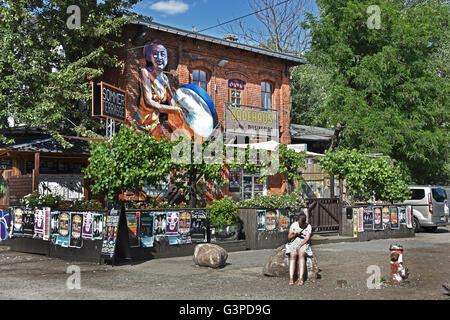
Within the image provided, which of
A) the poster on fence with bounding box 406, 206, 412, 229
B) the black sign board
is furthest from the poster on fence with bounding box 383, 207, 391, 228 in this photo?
the black sign board

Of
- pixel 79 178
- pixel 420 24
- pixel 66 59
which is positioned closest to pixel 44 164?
pixel 79 178

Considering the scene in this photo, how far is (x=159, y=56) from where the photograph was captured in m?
20.3

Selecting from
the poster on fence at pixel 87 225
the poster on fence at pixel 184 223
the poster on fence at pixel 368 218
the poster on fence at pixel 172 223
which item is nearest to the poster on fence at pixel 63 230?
the poster on fence at pixel 87 225

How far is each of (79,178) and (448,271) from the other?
498 inches

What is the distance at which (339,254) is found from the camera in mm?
13555

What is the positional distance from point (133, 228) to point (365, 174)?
32.0 feet

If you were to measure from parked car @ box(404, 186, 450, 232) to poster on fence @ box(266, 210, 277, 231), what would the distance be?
28.5ft

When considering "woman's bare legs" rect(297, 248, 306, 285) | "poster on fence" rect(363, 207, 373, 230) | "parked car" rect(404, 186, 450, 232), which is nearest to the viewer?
"woman's bare legs" rect(297, 248, 306, 285)

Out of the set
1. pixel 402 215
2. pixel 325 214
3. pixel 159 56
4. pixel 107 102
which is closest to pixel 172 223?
pixel 107 102

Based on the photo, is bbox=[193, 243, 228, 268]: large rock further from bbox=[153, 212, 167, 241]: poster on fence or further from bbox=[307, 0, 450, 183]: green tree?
bbox=[307, 0, 450, 183]: green tree

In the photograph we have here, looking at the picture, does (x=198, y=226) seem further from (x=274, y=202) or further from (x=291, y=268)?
(x=291, y=268)

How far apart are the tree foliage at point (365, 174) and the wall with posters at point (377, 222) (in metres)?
A: 0.67

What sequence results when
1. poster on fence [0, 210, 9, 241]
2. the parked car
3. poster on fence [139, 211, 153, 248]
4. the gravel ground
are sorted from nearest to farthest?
1. the gravel ground
2. poster on fence [139, 211, 153, 248]
3. poster on fence [0, 210, 9, 241]
4. the parked car

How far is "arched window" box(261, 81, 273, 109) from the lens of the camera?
24.5m
